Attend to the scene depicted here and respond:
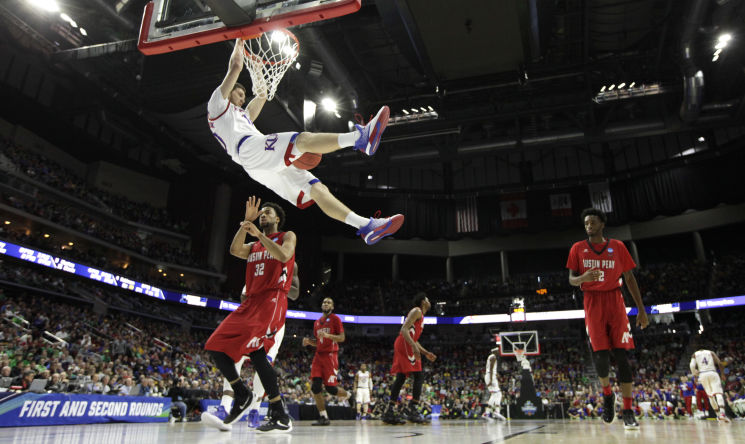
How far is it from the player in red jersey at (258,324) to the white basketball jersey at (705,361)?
34.1 ft

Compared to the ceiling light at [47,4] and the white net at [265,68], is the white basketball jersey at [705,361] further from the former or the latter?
the ceiling light at [47,4]

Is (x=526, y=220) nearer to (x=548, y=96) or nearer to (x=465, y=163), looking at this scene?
(x=465, y=163)

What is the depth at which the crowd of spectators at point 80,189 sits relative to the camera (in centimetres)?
2080

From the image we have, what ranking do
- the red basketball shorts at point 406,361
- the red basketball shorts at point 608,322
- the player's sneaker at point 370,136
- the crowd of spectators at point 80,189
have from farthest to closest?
1. the crowd of spectators at point 80,189
2. the red basketball shorts at point 406,361
3. the red basketball shorts at point 608,322
4. the player's sneaker at point 370,136

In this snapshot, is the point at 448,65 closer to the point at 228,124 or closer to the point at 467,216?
the point at 228,124

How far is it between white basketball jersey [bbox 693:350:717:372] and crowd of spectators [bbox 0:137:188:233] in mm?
24042

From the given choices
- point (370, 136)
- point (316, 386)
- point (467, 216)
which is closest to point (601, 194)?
point (467, 216)

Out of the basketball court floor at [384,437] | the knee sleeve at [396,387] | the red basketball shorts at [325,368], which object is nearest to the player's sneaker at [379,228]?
the basketball court floor at [384,437]

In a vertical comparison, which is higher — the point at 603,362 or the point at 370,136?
the point at 370,136

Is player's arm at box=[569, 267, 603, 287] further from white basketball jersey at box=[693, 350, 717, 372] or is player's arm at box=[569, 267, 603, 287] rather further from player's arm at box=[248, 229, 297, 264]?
white basketball jersey at box=[693, 350, 717, 372]

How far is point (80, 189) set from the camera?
2330 cm

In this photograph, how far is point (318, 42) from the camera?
14.8 metres

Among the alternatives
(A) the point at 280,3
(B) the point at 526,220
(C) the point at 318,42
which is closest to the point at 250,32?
(A) the point at 280,3

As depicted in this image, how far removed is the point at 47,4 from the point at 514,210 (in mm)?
26629
